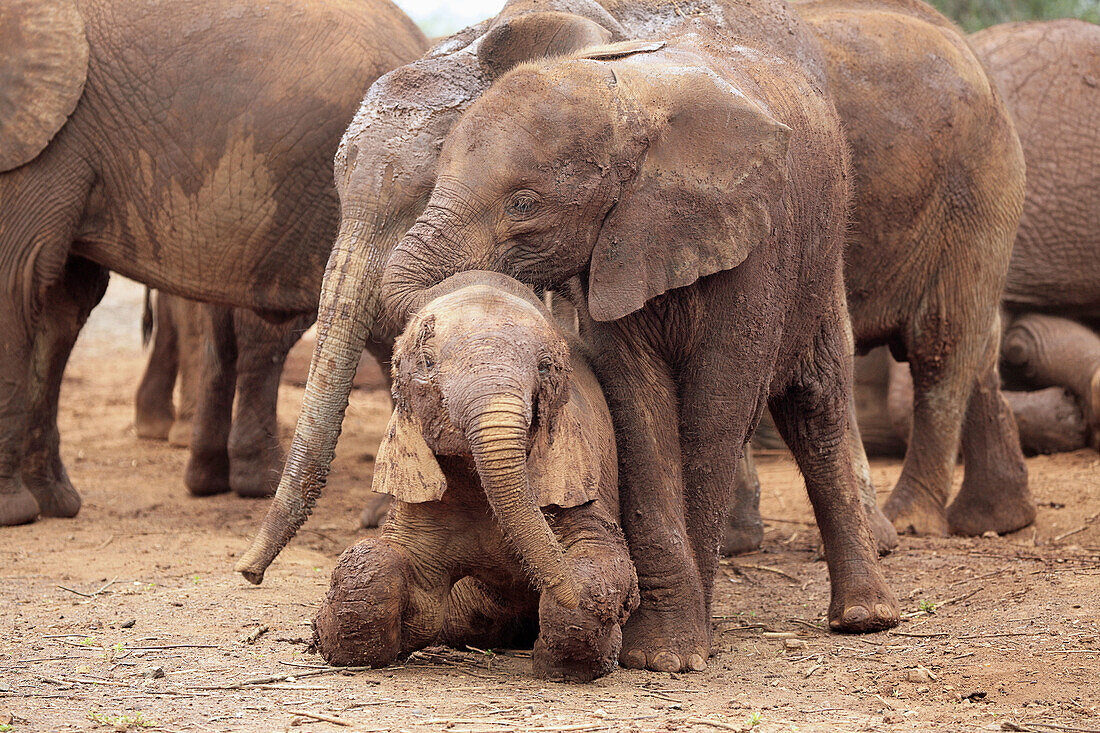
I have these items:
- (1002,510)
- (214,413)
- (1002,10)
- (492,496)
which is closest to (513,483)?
(492,496)

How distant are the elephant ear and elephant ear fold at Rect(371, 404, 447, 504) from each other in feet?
10.5

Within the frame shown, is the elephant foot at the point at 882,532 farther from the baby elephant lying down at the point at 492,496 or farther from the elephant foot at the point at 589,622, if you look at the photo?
the elephant foot at the point at 589,622

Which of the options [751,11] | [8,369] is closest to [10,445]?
[8,369]

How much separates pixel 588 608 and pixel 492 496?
0.48 metres

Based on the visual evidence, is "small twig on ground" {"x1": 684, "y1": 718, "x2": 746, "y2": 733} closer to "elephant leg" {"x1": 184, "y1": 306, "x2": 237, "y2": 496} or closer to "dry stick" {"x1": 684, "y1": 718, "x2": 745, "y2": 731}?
"dry stick" {"x1": 684, "y1": 718, "x2": 745, "y2": 731}

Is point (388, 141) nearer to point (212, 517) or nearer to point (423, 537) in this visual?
point (423, 537)

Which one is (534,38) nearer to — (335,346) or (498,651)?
(335,346)

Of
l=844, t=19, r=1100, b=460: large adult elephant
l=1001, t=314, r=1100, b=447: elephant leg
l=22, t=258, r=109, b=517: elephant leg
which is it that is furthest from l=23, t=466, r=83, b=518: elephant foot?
l=1001, t=314, r=1100, b=447: elephant leg

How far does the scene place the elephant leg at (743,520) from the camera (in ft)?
21.7

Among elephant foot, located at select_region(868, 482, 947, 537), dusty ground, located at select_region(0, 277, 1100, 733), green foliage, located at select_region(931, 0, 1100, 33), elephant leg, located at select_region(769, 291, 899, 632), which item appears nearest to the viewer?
dusty ground, located at select_region(0, 277, 1100, 733)

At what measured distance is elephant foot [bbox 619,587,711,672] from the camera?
13.6 feet

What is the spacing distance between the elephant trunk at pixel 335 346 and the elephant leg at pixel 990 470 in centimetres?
373

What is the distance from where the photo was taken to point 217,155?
20.9 ft

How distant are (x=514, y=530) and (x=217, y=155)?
3457mm
